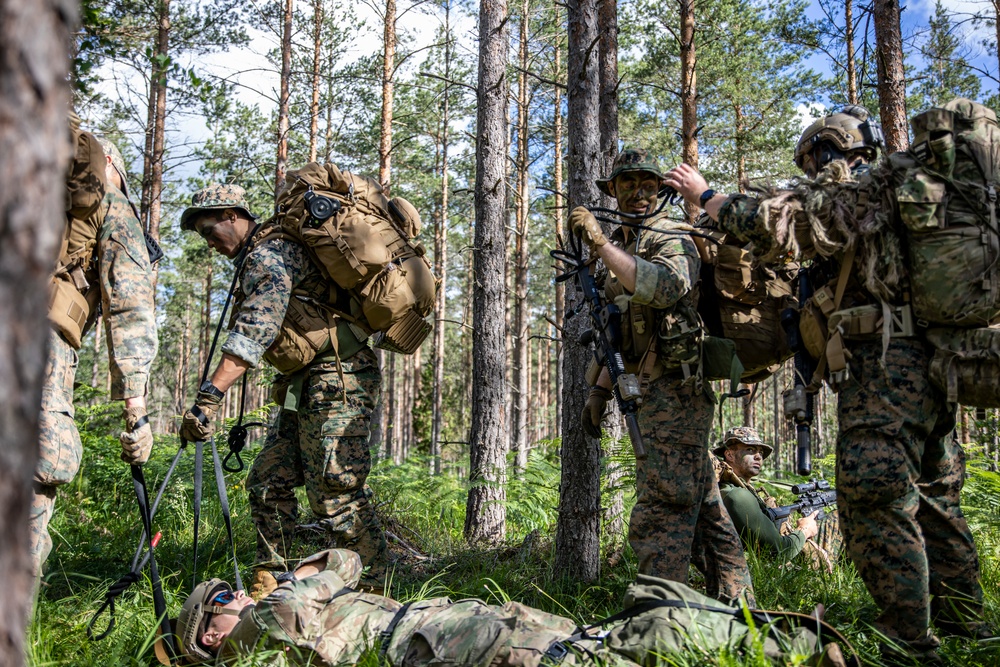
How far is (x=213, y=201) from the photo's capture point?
4.25m

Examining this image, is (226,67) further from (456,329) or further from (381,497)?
(456,329)

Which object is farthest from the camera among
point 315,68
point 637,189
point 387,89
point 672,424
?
point 315,68

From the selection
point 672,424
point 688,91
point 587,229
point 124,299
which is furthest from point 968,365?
point 688,91

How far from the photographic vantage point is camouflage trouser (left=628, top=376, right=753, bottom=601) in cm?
352

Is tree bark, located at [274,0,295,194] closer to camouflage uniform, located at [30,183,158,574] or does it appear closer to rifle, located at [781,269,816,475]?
camouflage uniform, located at [30,183,158,574]

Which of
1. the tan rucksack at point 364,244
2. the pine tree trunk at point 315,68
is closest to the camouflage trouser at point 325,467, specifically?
the tan rucksack at point 364,244

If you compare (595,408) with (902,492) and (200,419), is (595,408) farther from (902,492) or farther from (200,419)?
(200,419)

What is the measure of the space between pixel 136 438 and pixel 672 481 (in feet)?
8.17

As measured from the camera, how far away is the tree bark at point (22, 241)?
102 cm

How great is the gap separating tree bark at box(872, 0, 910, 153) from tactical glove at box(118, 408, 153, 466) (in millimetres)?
4773

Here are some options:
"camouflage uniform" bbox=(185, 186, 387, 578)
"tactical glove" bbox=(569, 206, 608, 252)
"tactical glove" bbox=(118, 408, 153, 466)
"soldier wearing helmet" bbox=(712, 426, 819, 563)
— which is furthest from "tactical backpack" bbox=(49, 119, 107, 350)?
"soldier wearing helmet" bbox=(712, 426, 819, 563)

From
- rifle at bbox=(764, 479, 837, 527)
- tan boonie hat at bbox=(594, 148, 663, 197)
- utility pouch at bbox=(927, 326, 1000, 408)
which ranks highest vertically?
tan boonie hat at bbox=(594, 148, 663, 197)

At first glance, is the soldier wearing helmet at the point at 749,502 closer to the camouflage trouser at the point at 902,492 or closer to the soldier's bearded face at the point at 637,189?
the camouflage trouser at the point at 902,492

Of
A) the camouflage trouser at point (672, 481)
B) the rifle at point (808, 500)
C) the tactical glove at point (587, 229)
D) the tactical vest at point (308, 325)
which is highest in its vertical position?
the tactical glove at point (587, 229)
